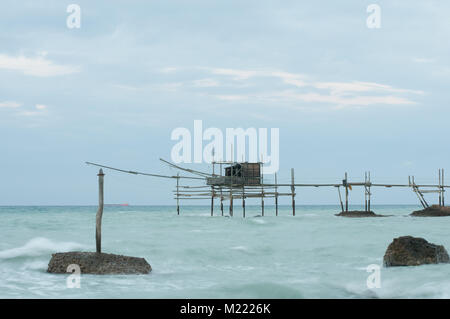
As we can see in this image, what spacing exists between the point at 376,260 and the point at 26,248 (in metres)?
13.1

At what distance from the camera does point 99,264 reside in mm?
14672

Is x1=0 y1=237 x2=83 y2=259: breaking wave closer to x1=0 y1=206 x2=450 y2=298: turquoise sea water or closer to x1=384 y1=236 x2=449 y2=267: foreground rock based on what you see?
x1=0 y1=206 x2=450 y2=298: turquoise sea water

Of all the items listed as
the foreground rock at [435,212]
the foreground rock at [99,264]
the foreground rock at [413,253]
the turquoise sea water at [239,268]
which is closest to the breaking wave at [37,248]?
the turquoise sea water at [239,268]

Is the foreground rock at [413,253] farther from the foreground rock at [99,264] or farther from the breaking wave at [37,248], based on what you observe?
the breaking wave at [37,248]

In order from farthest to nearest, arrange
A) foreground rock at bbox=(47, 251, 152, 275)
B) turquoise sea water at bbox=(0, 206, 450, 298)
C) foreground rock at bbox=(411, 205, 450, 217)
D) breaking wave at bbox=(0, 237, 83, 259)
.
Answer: foreground rock at bbox=(411, 205, 450, 217) < breaking wave at bbox=(0, 237, 83, 259) < foreground rock at bbox=(47, 251, 152, 275) < turquoise sea water at bbox=(0, 206, 450, 298)

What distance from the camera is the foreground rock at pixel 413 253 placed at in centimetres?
1477

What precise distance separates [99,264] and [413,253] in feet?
28.6

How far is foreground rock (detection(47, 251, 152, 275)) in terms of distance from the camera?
47.8ft

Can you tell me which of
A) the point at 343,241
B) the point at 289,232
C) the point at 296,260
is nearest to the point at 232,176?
the point at 289,232

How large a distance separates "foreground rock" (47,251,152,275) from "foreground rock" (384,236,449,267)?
703cm

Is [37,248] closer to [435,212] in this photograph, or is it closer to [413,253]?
[413,253]

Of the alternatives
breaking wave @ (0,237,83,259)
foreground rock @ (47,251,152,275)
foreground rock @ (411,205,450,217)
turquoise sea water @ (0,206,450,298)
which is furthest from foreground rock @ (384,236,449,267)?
foreground rock @ (411,205,450,217)
